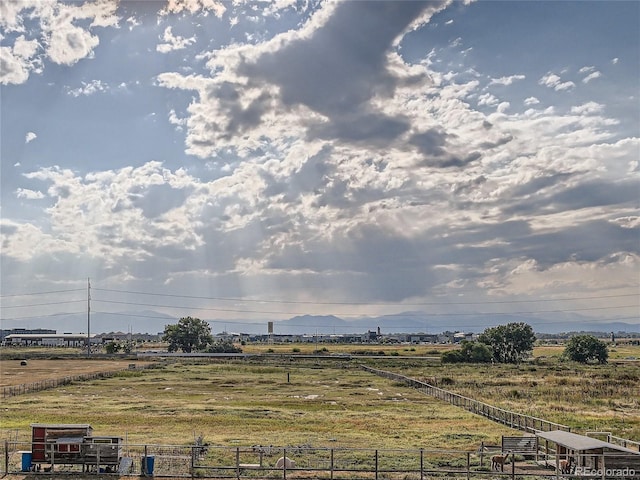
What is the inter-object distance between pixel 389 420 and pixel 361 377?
4940 cm

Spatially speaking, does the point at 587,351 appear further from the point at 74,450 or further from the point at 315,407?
the point at 74,450

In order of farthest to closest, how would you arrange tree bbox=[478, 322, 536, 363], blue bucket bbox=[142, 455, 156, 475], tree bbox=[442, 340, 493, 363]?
1. tree bbox=[478, 322, 536, 363]
2. tree bbox=[442, 340, 493, 363]
3. blue bucket bbox=[142, 455, 156, 475]

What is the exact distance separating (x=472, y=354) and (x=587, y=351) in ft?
82.6

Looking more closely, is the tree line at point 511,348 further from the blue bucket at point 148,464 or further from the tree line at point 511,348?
the blue bucket at point 148,464

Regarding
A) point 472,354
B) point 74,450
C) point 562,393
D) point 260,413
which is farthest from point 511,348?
point 74,450

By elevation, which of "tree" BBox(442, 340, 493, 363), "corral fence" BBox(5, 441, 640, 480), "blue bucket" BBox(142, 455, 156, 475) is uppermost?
"blue bucket" BBox(142, 455, 156, 475)

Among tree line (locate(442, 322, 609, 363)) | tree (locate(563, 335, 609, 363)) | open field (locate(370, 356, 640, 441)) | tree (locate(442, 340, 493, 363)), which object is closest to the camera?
open field (locate(370, 356, 640, 441))

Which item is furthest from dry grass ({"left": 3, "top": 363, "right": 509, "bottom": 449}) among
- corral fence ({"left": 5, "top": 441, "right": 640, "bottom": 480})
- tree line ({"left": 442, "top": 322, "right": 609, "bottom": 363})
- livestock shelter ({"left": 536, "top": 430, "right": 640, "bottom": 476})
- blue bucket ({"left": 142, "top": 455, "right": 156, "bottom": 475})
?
tree line ({"left": 442, "top": 322, "right": 609, "bottom": 363})

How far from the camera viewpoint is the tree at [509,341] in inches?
6319

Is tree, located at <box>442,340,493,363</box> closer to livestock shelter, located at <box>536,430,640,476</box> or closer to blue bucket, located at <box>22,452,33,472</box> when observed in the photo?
livestock shelter, located at <box>536,430,640,476</box>

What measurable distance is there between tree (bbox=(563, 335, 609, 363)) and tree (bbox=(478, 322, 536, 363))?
12.5 m

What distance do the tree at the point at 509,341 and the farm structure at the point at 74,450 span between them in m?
137

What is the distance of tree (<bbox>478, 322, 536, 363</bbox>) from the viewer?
527 feet

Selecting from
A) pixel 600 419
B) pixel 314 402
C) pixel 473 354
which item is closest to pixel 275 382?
pixel 314 402
